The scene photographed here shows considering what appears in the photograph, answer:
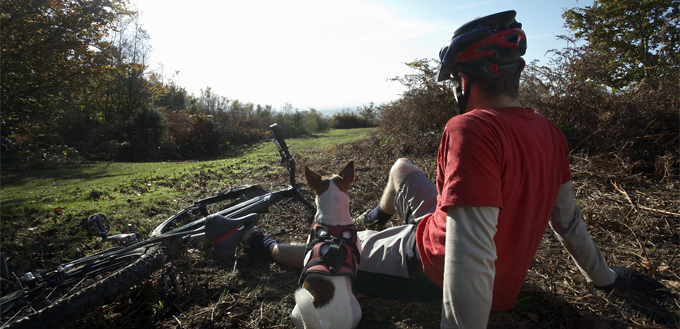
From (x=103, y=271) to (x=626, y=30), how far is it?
13006 mm

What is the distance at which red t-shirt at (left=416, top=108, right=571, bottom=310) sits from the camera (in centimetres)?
130

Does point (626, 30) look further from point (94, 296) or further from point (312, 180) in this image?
point (94, 296)

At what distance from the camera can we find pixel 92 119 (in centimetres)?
1564

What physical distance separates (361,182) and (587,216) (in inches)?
126

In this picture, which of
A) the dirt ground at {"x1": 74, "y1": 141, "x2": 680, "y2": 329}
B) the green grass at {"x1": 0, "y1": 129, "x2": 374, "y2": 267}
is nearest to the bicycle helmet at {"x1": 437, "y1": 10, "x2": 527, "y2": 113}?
the dirt ground at {"x1": 74, "y1": 141, "x2": 680, "y2": 329}

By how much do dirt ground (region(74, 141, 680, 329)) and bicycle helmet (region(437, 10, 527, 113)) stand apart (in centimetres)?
161

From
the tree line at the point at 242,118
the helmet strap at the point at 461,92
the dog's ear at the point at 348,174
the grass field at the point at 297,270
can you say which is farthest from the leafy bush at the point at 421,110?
the helmet strap at the point at 461,92

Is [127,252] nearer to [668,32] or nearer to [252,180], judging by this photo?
[252,180]

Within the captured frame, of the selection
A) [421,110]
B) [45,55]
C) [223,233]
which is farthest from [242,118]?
[223,233]

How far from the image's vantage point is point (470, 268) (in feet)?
4.09

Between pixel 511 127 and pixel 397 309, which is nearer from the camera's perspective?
pixel 511 127

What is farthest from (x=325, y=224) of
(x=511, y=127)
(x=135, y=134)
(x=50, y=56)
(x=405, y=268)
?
(x=135, y=134)

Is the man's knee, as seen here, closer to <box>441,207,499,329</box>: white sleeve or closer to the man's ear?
the man's ear

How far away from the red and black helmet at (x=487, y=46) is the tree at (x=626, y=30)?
806cm
